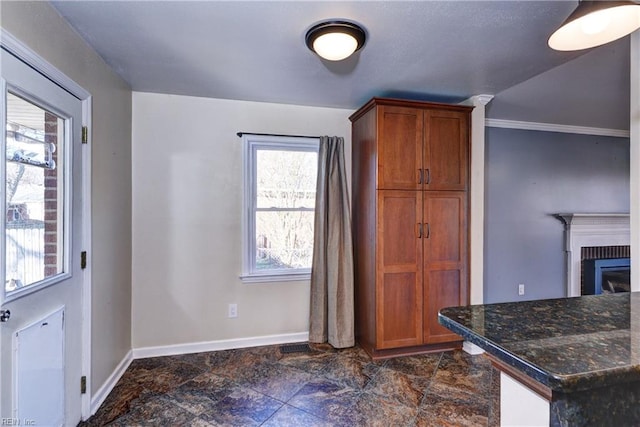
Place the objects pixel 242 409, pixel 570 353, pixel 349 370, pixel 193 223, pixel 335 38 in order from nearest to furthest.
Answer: pixel 570 353 → pixel 335 38 → pixel 242 409 → pixel 349 370 → pixel 193 223

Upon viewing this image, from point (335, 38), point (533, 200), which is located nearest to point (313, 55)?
point (335, 38)

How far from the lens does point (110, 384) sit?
2.28 meters

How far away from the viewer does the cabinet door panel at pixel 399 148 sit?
272cm

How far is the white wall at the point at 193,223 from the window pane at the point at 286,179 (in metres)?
0.21

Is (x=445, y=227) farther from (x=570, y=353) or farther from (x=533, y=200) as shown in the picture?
(x=570, y=353)

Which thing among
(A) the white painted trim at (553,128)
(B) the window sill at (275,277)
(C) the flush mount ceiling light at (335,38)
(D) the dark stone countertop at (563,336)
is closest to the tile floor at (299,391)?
(B) the window sill at (275,277)

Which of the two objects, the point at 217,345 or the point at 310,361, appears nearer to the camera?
the point at 310,361

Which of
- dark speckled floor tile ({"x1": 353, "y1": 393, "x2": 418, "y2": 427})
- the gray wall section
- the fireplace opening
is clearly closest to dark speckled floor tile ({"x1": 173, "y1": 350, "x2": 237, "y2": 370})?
dark speckled floor tile ({"x1": 353, "y1": 393, "x2": 418, "y2": 427})

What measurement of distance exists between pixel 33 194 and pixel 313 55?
5.83 feet

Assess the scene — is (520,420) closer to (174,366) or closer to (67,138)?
(67,138)

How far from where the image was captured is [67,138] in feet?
5.85

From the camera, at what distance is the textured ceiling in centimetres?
166

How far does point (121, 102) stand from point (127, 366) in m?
2.16

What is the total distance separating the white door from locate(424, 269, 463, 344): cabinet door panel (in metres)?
2.60
